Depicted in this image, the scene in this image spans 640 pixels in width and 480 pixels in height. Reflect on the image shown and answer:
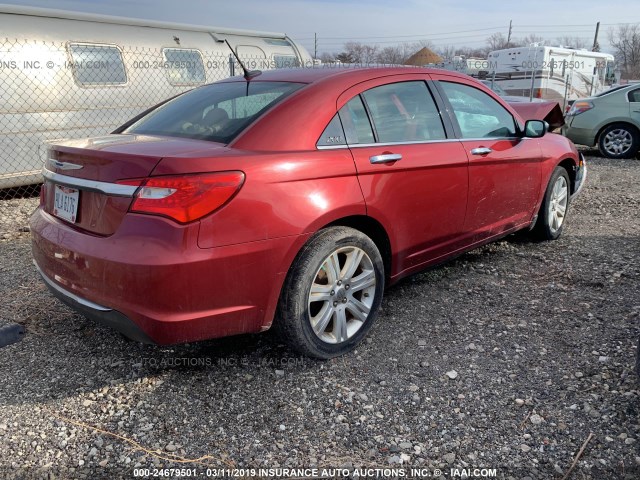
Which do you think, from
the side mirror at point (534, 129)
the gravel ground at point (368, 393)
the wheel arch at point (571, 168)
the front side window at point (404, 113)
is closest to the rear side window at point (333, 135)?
the front side window at point (404, 113)

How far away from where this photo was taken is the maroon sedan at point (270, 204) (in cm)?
242

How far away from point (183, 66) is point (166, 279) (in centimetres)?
677

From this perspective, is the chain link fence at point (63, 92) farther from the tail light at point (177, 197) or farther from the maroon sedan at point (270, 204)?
A: the tail light at point (177, 197)

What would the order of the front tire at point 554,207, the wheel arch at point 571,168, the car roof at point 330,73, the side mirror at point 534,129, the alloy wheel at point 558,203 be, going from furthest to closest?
the wheel arch at point 571,168 < the alloy wheel at point 558,203 < the front tire at point 554,207 < the side mirror at point 534,129 < the car roof at point 330,73

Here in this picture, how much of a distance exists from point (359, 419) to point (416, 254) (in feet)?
4.24

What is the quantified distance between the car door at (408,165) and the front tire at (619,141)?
351 inches

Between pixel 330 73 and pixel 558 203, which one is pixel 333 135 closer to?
pixel 330 73

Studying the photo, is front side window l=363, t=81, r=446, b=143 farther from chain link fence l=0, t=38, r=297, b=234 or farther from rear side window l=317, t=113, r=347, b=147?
chain link fence l=0, t=38, r=297, b=234

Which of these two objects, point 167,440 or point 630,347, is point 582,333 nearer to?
point 630,347

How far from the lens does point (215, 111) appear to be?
3.19 meters

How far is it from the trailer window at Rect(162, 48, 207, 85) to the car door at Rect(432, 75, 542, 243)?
17.8 feet

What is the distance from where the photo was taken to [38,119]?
6656 mm

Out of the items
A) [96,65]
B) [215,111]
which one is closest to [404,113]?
[215,111]

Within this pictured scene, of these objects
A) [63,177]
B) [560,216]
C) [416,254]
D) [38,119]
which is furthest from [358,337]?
[38,119]
